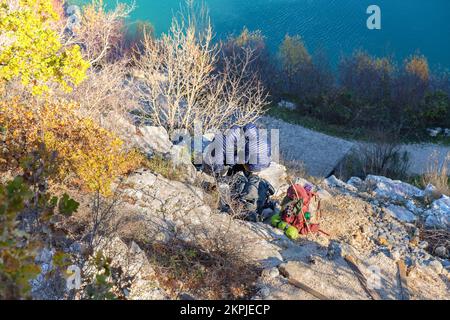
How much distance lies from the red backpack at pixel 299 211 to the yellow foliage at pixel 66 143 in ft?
8.29

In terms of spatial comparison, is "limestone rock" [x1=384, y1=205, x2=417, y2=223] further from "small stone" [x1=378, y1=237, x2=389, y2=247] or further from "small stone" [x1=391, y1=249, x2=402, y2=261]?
"small stone" [x1=391, y1=249, x2=402, y2=261]

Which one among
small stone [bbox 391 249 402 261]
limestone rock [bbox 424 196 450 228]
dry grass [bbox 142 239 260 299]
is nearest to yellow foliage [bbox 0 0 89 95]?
dry grass [bbox 142 239 260 299]

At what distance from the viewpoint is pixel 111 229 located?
557 centimetres

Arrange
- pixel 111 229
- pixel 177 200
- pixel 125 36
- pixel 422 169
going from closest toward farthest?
pixel 111 229 → pixel 177 200 → pixel 422 169 → pixel 125 36

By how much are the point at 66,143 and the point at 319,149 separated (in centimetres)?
1213

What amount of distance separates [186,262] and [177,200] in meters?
2.11

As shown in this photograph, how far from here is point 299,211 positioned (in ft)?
22.7

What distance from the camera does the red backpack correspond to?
6910 millimetres

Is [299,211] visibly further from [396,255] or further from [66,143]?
[66,143]

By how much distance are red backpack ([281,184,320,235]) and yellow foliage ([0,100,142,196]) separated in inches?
99.5

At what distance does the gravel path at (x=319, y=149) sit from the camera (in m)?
16.0

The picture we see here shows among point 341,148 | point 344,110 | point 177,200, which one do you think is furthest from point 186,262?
point 344,110

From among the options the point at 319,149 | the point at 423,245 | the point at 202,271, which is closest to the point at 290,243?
the point at 202,271

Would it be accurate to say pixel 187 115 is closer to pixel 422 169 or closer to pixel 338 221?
pixel 338 221
